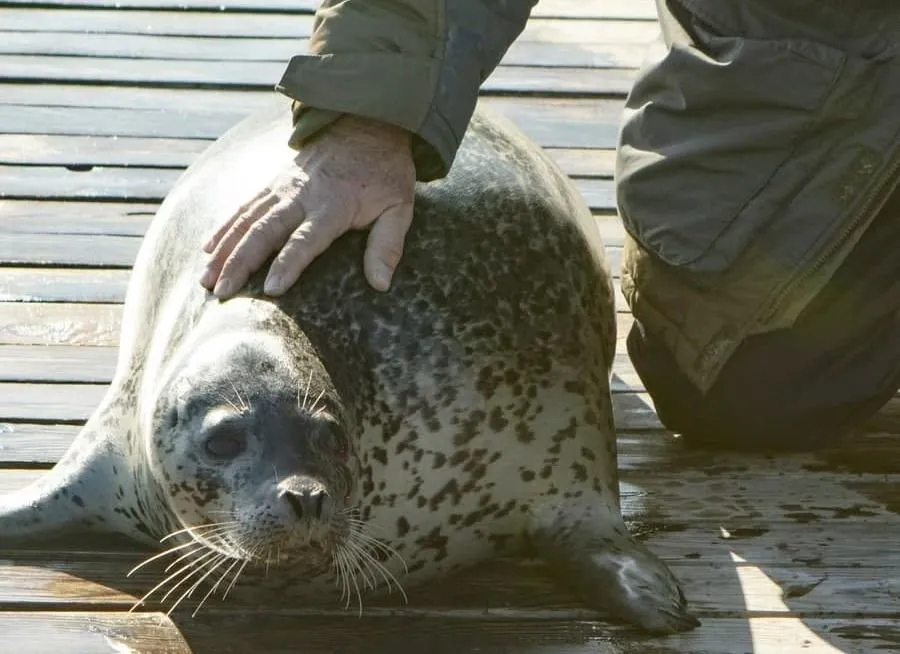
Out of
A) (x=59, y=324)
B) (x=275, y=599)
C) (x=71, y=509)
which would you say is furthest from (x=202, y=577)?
(x=59, y=324)

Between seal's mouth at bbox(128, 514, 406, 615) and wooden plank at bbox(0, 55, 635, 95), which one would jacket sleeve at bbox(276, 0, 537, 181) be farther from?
wooden plank at bbox(0, 55, 635, 95)

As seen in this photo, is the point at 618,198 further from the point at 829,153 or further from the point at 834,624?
the point at 834,624

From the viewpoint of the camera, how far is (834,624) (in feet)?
9.53

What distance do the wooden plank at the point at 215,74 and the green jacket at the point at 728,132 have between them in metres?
1.99

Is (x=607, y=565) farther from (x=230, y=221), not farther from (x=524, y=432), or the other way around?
(x=230, y=221)

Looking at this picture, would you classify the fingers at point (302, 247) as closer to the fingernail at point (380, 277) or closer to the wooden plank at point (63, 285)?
the fingernail at point (380, 277)

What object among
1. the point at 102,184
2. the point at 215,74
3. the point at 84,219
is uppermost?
the point at 215,74

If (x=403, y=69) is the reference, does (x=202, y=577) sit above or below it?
below

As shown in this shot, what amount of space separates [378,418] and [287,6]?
11.5 feet

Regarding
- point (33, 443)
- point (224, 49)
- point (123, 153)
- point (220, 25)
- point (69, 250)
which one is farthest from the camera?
point (220, 25)

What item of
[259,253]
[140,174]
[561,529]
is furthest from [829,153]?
[140,174]

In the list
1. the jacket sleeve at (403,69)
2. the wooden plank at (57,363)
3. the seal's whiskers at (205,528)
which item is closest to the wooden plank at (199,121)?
the wooden plank at (57,363)

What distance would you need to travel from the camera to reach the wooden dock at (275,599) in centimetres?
286

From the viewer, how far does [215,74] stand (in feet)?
18.1
